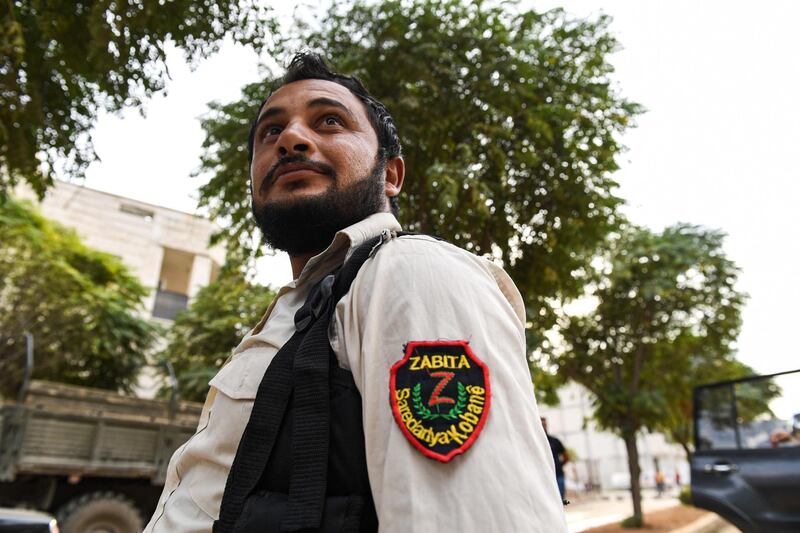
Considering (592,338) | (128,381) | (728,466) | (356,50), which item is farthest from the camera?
(128,381)

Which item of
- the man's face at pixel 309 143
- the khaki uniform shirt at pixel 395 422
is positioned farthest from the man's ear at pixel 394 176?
the khaki uniform shirt at pixel 395 422

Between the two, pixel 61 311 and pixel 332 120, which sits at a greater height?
pixel 61 311

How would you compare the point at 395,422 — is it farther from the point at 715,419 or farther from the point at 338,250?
the point at 715,419

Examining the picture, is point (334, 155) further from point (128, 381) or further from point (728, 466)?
point (128, 381)

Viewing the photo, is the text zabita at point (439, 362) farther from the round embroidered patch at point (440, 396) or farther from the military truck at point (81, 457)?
the military truck at point (81, 457)

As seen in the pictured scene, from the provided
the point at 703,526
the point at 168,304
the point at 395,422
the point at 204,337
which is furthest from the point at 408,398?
the point at 168,304

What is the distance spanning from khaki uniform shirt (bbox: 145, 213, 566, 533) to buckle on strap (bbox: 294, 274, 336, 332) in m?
0.03

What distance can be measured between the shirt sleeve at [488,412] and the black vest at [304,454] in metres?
0.04

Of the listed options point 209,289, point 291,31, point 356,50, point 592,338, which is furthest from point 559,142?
point 209,289

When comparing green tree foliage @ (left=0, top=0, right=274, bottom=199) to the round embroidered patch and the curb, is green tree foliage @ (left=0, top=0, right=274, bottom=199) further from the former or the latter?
the curb

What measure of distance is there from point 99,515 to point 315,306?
8.15m

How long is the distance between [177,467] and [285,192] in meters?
0.62

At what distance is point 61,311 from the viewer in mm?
14062

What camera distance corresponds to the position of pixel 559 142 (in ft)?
23.1
